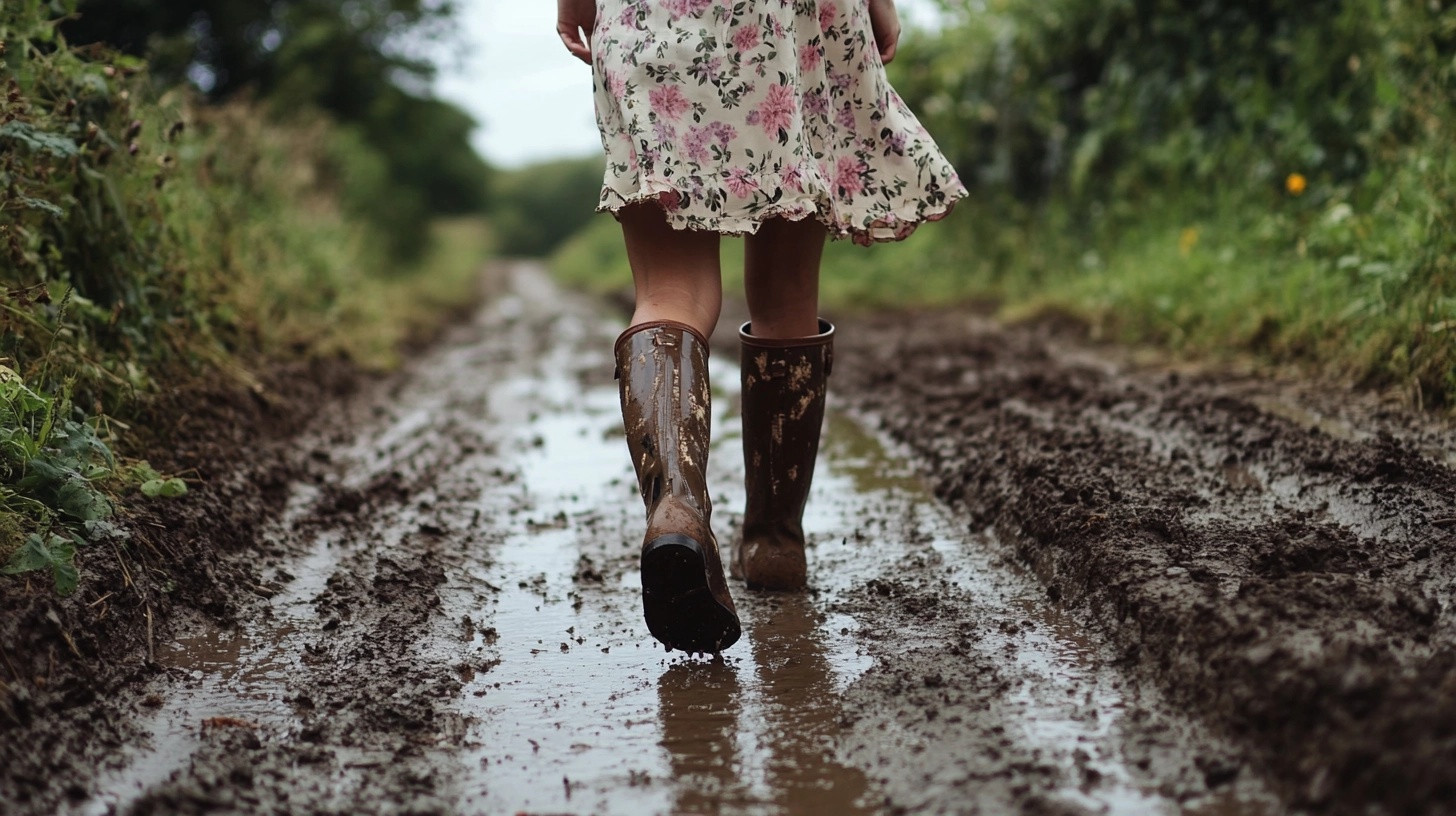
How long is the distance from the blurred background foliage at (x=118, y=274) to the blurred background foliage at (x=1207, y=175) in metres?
3.10

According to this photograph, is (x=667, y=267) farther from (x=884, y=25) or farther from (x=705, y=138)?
(x=884, y=25)

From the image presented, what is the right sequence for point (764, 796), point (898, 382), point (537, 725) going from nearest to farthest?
point (764, 796)
point (537, 725)
point (898, 382)

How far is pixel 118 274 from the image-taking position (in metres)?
3.28

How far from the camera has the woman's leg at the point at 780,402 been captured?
231cm

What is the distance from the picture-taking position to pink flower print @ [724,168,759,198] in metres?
2.00

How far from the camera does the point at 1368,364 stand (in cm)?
346

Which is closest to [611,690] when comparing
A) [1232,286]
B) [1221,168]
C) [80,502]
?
[80,502]

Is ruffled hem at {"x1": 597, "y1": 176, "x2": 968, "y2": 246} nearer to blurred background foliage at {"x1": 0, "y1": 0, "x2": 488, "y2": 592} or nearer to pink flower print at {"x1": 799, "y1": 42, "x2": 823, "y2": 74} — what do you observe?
pink flower print at {"x1": 799, "y1": 42, "x2": 823, "y2": 74}

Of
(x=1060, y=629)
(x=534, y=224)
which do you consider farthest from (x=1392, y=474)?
(x=534, y=224)

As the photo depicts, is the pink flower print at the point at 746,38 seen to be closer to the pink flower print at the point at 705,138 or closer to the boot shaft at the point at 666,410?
the pink flower print at the point at 705,138

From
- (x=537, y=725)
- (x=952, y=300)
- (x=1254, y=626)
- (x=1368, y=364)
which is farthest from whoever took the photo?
(x=952, y=300)

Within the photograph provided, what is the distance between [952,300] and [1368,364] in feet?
15.0

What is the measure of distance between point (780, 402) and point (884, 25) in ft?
2.44

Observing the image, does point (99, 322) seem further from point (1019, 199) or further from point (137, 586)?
point (1019, 199)
